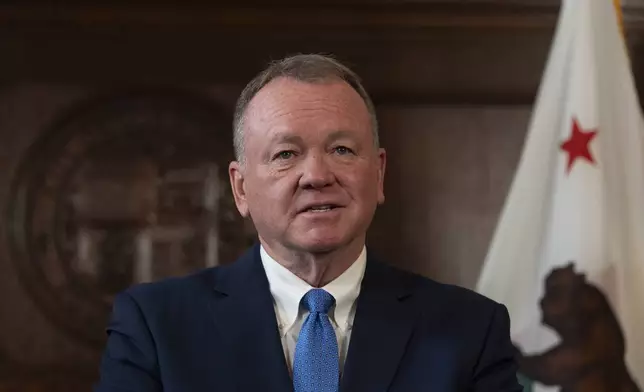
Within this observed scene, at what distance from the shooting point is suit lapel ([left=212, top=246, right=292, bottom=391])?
131cm

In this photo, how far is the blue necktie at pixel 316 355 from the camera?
4.30 feet

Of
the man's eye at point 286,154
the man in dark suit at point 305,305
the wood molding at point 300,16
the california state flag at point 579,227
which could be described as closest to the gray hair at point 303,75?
the man in dark suit at point 305,305

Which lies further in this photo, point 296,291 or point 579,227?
point 579,227

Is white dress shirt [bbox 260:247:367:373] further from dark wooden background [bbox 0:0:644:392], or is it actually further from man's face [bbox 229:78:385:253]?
dark wooden background [bbox 0:0:644:392]

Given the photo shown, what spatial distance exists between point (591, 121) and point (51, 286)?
1.65m

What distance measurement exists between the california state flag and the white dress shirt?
882mm

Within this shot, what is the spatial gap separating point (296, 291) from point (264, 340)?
0.11 m

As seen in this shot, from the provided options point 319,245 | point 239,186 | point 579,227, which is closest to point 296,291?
point 319,245

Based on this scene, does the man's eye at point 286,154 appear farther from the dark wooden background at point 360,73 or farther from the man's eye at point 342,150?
the dark wooden background at point 360,73

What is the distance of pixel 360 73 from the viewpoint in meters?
2.48

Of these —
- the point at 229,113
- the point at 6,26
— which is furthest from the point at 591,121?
the point at 6,26

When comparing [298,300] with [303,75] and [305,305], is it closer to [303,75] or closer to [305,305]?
[305,305]

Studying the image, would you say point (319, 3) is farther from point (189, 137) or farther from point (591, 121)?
point (591, 121)

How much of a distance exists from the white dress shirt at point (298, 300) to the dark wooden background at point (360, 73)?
3.42 feet
